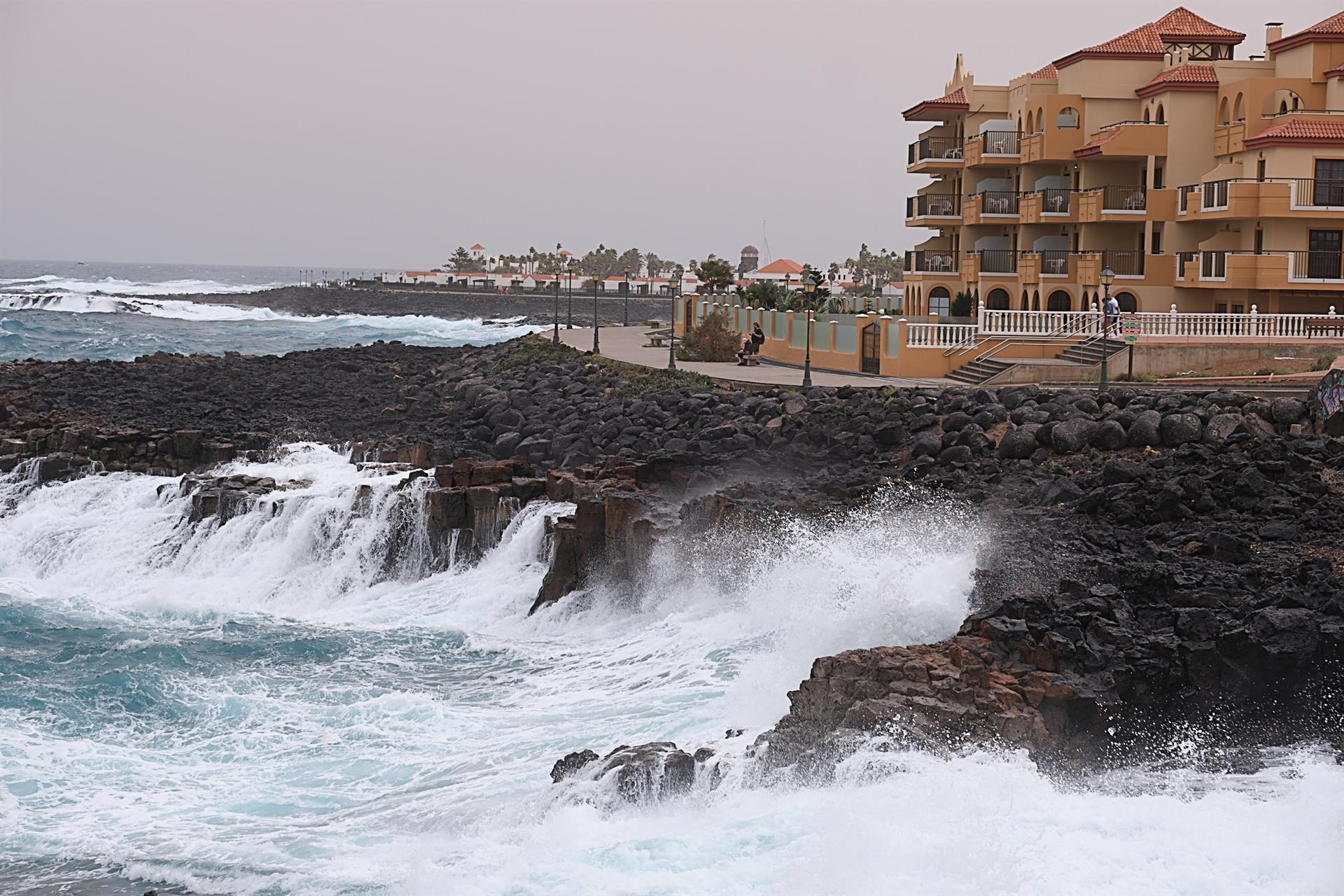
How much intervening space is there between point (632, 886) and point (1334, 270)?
2809 centimetres

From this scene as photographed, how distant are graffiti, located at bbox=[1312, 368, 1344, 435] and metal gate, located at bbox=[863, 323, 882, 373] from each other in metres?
12.7

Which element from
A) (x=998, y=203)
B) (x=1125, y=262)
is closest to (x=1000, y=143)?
(x=998, y=203)

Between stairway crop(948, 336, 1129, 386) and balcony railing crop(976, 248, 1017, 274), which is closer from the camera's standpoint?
stairway crop(948, 336, 1129, 386)

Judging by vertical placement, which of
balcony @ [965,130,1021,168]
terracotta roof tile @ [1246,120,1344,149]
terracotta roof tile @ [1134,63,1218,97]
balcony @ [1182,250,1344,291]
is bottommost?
balcony @ [1182,250,1344,291]

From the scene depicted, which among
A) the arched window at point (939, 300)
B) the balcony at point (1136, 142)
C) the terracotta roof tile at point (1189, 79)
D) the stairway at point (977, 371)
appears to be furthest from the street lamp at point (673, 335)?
the terracotta roof tile at point (1189, 79)

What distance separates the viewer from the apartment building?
32500 millimetres

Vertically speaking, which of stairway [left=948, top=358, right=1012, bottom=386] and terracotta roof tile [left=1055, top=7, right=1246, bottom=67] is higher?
terracotta roof tile [left=1055, top=7, right=1246, bottom=67]

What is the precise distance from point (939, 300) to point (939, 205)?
3083 millimetres

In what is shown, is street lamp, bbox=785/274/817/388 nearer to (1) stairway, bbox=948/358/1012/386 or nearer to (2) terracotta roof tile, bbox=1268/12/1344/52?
(1) stairway, bbox=948/358/1012/386

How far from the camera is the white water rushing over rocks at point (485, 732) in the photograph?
33.9ft

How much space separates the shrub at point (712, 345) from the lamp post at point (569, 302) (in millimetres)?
18048

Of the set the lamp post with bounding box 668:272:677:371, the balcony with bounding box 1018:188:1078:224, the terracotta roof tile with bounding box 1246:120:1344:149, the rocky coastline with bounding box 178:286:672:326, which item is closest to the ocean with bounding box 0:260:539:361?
the rocky coastline with bounding box 178:286:672:326

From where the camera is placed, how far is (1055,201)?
3928 cm

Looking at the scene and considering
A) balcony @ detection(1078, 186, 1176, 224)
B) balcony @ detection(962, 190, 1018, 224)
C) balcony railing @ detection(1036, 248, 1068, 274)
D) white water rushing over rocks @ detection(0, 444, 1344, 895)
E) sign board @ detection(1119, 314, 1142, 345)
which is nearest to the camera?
white water rushing over rocks @ detection(0, 444, 1344, 895)
